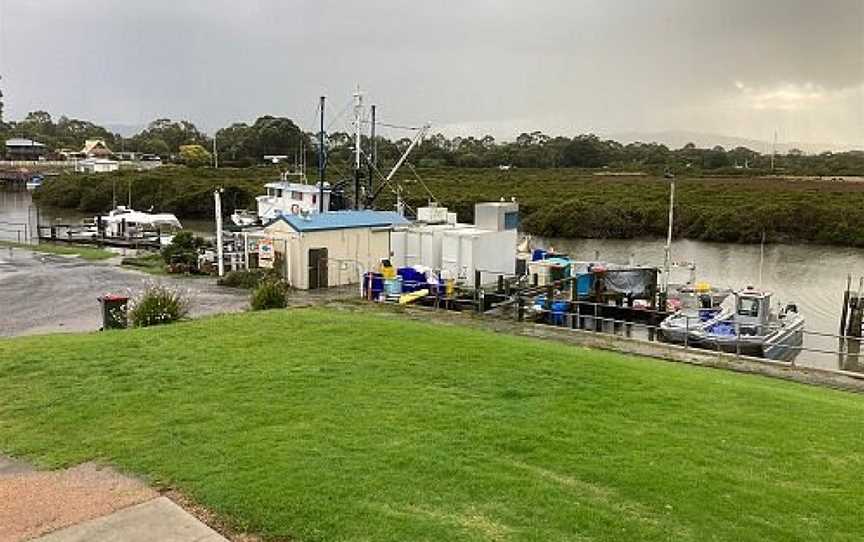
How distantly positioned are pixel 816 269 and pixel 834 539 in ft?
136

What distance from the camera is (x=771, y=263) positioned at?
146ft

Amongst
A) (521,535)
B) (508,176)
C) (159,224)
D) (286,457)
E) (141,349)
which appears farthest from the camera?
(508,176)

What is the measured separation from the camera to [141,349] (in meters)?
11.6

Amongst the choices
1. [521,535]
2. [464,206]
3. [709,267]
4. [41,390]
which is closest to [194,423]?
[41,390]

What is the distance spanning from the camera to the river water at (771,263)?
29484 mm

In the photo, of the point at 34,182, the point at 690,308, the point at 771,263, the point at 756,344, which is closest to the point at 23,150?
the point at 34,182

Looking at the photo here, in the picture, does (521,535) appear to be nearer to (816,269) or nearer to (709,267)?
(709,267)

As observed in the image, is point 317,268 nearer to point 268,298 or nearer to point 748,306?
point 268,298

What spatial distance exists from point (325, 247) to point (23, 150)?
153 metres

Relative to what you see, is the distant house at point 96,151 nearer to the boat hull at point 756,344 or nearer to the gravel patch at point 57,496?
the boat hull at point 756,344

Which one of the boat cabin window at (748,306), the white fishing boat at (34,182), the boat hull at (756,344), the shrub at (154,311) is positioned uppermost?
the white fishing boat at (34,182)

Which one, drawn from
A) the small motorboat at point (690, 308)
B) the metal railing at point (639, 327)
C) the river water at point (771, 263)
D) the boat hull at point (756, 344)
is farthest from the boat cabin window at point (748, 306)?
the river water at point (771, 263)

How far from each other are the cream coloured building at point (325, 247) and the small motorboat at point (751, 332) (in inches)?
413

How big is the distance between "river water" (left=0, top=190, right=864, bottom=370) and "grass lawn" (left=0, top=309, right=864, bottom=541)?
1499cm
